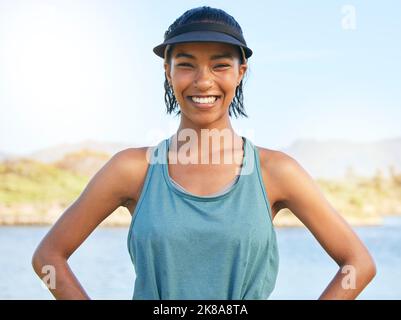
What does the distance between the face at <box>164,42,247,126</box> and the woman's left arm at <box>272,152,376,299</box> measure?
0.30 metres

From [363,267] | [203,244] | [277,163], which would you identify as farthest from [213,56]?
[363,267]

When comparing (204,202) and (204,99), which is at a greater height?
(204,99)

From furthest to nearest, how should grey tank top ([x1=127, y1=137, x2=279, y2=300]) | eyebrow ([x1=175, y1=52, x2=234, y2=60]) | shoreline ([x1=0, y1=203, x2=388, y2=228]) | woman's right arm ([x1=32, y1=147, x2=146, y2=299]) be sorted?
shoreline ([x1=0, y1=203, x2=388, y2=228])
woman's right arm ([x1=32, y1=147, x2=146, y2=299])
eyebrow ([x1=175, y1=52, x2=234, y2=60])
grey tank top ([x1=127, y1=137, x2=279, y2=300])

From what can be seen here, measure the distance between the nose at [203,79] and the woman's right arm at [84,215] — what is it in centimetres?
34

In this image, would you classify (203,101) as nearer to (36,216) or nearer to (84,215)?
(84,215)

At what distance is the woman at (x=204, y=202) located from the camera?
7.43 ft

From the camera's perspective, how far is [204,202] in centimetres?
231

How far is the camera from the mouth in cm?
234

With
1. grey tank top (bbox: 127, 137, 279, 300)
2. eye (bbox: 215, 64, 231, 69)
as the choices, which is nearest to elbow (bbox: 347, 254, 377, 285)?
grey tank top (bbox: 127, 137, 279, 300)

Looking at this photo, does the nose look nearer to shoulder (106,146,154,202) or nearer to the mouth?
the mouth

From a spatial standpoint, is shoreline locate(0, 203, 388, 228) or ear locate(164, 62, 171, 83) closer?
ear locate(164, 62, 171, 83)

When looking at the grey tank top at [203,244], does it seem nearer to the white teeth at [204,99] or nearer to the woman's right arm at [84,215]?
the woman's right arm at [84,215]

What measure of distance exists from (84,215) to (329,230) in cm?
85
